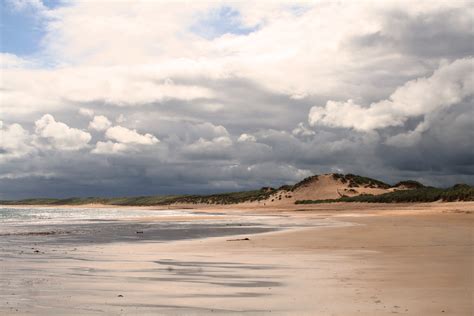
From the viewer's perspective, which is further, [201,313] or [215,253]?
[215,253]

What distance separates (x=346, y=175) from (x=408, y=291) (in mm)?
126776

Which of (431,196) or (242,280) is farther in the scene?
(431,196)

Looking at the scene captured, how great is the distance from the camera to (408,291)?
1123cm

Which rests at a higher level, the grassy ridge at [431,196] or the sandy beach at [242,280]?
the grassy ridge at [431,196]

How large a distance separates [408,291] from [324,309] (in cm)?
267

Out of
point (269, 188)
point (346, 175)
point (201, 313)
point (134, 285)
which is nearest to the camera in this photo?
point (201, 313)

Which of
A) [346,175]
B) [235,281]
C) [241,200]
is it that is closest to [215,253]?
[235,281]

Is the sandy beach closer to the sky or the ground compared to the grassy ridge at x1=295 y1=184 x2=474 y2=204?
closer to the ground

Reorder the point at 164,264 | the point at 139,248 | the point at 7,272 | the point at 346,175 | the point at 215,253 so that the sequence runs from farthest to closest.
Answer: the point at 346,175
the point at 139,248
the point at 215,253
the point at 164,264
the point at 7,272

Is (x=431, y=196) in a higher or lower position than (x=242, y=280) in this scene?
higher

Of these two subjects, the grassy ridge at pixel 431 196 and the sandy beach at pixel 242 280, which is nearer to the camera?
the sandy beach at pixel 242 280

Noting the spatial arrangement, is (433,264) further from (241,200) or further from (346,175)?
(241,200)

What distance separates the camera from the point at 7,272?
582 inches

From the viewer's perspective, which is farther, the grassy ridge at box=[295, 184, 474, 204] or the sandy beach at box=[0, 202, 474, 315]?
the grassy ridge at box=[295, 184, 474, 204]
